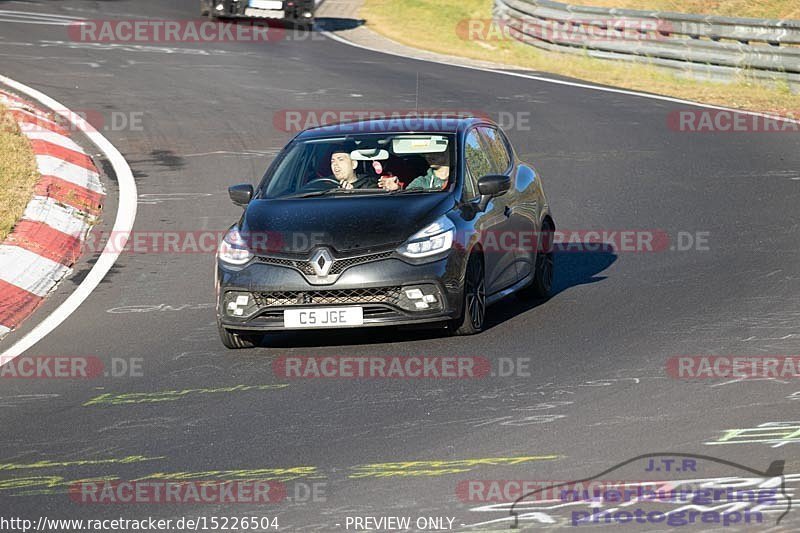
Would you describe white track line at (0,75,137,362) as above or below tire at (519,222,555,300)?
below

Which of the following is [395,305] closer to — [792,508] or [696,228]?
[792,508]

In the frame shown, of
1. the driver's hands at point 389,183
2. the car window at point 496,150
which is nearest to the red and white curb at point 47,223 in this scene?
the driver's hands at point 389,183

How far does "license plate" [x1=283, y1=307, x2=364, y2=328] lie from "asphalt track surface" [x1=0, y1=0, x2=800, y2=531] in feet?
0.95

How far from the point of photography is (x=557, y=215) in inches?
607

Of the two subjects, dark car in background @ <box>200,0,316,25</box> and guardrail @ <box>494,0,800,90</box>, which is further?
dark car in background @ <box>200,0,316,25</box>

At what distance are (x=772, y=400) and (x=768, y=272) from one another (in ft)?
13.7

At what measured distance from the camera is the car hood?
9938 millimetres

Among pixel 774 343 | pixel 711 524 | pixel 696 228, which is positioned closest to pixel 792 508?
pixel 711 524

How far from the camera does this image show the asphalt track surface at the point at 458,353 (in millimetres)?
7117

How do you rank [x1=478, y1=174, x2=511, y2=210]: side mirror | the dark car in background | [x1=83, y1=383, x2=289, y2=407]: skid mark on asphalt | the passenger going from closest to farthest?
1. [x1=83, y1=383, x2=289, y2=407]: skid mark on asphalt
2. [x1=478, y1=174, x2=511, y2=210]: side mirror
3. the passenger
4. the dark car in background

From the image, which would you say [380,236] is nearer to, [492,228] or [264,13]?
[492,228]

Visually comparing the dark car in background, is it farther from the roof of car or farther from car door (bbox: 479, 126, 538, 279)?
the roof of car

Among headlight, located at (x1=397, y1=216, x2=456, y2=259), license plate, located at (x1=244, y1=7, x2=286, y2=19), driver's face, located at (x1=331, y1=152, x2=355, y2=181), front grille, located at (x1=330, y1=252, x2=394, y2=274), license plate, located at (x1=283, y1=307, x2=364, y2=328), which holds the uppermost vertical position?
driver's face, located at (x1=331, y1=152, x2=355, y2=181)

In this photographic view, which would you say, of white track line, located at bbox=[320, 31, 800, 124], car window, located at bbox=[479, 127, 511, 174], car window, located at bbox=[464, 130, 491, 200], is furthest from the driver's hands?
white track line, located at bbox=[320, 31, 800, 124]
